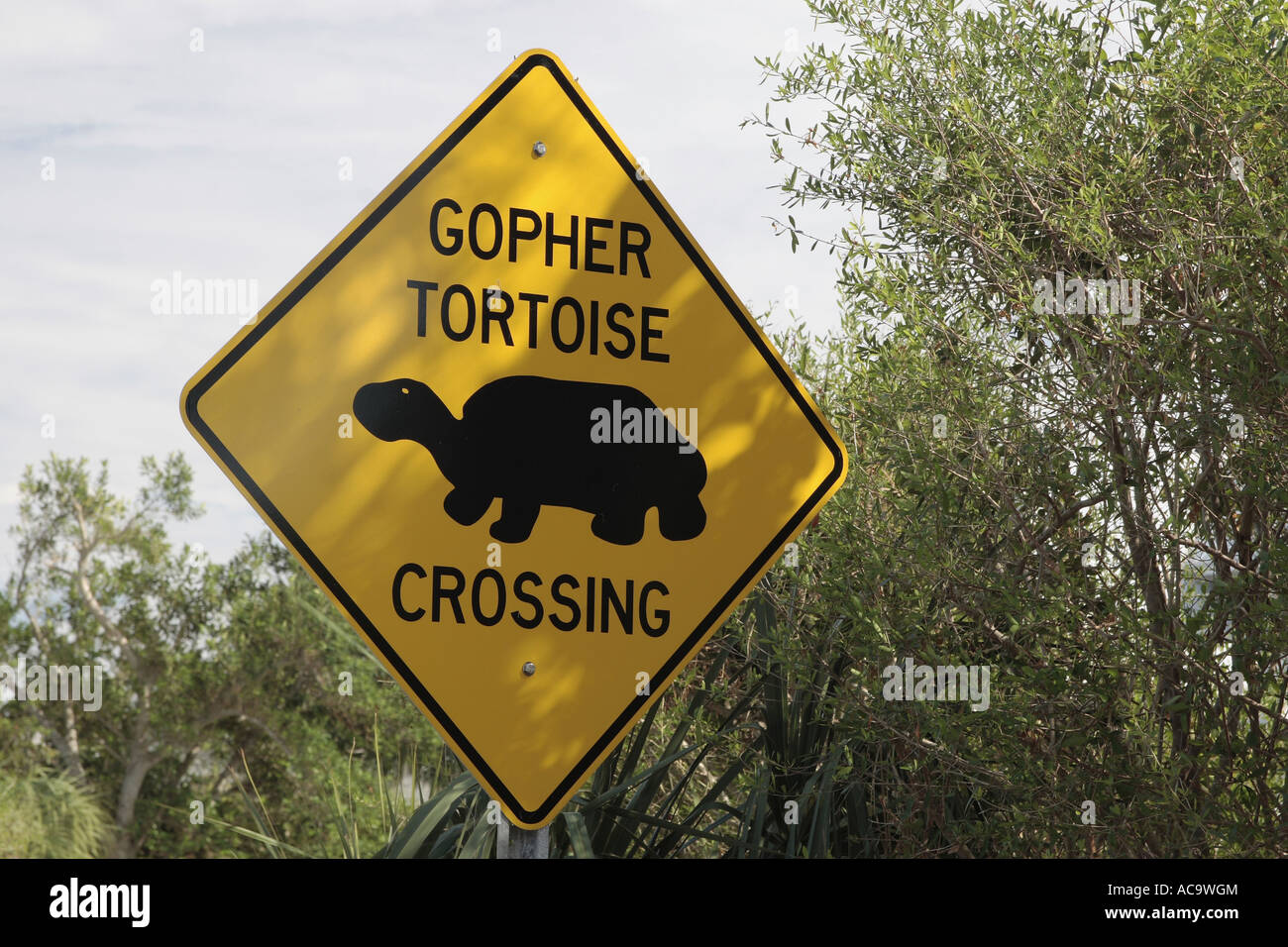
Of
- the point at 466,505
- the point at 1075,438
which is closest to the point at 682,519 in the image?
the point at 466,505

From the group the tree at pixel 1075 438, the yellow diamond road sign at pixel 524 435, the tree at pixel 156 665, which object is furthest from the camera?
the tree at pixel 156 665

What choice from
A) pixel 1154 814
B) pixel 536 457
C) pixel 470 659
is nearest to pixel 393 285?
pixel 536 457

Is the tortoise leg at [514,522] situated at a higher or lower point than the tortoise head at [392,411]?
lower

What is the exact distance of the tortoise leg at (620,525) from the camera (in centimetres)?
251

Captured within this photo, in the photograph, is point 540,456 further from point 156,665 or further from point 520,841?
point 156,665

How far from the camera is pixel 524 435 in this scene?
248cm

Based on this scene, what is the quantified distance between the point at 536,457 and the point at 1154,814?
2.20 m

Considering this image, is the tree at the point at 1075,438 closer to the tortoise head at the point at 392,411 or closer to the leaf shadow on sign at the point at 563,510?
the leaf shadow on sign at the point at 563,510

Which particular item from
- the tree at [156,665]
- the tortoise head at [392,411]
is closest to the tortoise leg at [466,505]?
the tortoise head at [392,411]

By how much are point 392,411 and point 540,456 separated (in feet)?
1.15

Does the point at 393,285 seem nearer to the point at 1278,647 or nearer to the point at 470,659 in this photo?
the point at 470,659

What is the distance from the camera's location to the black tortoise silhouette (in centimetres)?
240

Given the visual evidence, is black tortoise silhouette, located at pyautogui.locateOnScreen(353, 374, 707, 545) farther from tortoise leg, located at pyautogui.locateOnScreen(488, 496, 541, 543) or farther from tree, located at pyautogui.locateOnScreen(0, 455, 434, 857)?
tree, located at pyautogui.locateOnScreen(0, 455, 434, 857)

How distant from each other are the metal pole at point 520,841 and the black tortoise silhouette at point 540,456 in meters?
0.63
